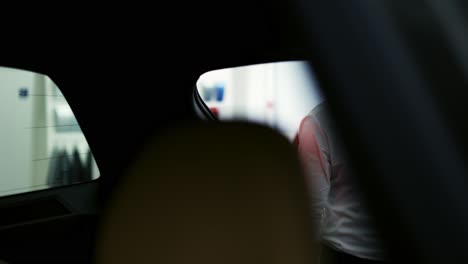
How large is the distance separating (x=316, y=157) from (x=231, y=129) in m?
0.63

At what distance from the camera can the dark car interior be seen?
0.66 m

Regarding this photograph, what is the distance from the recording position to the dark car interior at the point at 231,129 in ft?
2.17

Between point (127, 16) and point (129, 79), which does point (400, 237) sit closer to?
point (127, 16)

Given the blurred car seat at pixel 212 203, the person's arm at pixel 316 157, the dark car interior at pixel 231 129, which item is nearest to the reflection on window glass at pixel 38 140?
the dark car interior at pixel 231 129

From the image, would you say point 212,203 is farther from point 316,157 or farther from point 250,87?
point 250,87

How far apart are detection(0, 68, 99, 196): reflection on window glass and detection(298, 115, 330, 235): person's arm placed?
1.45 m

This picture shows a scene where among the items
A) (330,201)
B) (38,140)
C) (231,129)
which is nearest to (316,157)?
(330,201)

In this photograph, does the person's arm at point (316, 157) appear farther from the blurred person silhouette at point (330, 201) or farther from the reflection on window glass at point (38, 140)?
the reflection on window glass at point (38, 140)

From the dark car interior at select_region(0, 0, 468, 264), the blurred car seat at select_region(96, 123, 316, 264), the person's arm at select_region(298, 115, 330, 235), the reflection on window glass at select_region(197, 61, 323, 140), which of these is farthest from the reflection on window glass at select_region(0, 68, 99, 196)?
the person's arm at select_region(298, 115, 330, 235)

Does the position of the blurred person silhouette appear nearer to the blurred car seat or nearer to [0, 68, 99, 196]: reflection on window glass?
the blurred car seat

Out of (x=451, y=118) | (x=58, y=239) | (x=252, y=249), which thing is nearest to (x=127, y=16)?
(x=58, y=239)

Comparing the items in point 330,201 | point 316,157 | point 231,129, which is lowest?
point 330,201

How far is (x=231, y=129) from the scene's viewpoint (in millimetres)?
1546

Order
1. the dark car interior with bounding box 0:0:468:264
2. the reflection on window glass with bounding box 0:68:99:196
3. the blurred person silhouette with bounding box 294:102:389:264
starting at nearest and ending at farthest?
the dark car interior with bounding box 0:0:468:264 < the blurred person silhouette with bounding box 294:102:389:264 < the reflection on window glass with bounding box 0:68:99:196
